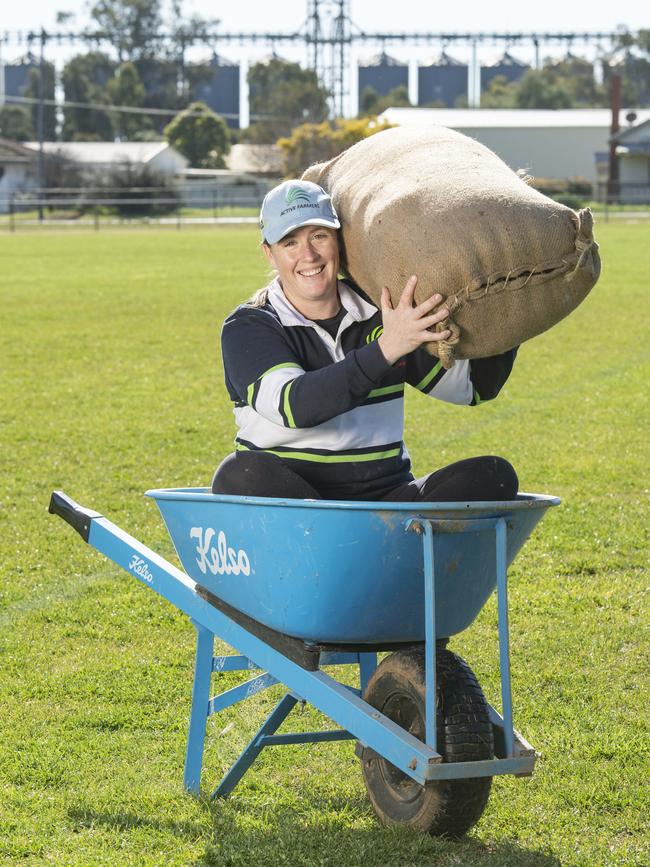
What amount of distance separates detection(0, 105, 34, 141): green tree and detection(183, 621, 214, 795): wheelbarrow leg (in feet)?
317

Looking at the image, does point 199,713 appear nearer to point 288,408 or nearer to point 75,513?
point 75,513

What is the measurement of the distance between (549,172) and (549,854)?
72640 mm

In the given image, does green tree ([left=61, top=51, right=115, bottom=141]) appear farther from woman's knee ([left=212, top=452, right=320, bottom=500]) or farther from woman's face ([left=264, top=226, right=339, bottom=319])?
woman's knee ([left=212, top=452, right=320, bottom=500])

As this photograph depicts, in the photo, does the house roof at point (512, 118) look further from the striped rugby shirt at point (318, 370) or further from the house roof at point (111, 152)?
the striped rugby shirt at point (318, 370)

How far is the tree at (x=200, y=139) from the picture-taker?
7944 centimetres

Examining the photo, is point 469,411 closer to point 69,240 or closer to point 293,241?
point 293,241

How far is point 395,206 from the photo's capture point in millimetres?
3070

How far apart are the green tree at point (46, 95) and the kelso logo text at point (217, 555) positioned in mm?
95971

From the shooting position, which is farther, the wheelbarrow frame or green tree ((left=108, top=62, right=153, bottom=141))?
green tree ((left=108, top=62, right=153, bottom=141))

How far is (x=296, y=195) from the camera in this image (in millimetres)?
3246

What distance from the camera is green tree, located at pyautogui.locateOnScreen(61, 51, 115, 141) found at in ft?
316

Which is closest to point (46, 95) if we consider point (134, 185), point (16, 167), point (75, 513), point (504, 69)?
point (16, 167)

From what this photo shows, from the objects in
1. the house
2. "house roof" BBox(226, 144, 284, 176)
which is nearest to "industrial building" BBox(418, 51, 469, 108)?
"house roof" BBox(226, 144, 284, 176)

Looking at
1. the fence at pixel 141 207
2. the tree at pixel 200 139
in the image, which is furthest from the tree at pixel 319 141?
the tree at pixel 200 139
